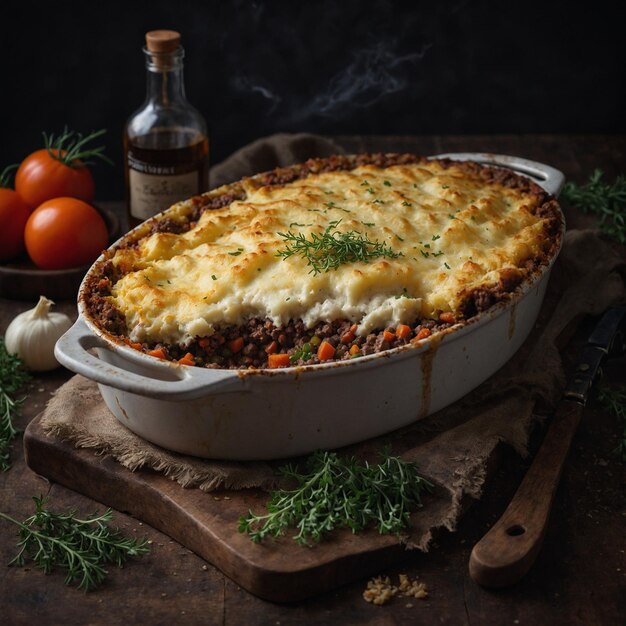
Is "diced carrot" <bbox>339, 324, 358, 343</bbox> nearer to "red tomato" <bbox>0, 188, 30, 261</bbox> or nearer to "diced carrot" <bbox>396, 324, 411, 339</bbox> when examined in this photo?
"diced carrot" <bbox>396, 324, 411, 339</bbox>

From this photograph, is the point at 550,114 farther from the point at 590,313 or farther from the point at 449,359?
the point at 449,359

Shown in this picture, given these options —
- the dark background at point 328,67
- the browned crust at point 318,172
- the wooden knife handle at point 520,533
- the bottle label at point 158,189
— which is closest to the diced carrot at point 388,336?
the browned crust at point 318,172

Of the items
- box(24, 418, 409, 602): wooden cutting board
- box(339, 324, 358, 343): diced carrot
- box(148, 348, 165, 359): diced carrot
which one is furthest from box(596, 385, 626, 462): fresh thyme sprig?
box(148, 348, 165, 359): diced carrot

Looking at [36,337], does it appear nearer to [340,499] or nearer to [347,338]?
[347,338]

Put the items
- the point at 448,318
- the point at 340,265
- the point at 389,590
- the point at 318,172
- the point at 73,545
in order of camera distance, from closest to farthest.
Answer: the point at 389,590 < the point at 73,545 < the point at 448,318 < the point at 340,265 < the point at 318,172

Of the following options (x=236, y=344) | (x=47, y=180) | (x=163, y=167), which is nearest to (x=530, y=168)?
(x=163, y=167)

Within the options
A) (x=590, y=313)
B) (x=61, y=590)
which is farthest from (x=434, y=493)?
(x=590, y=313)
